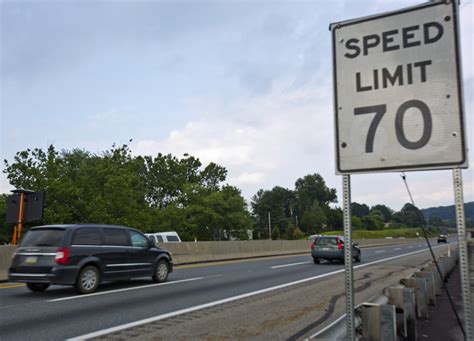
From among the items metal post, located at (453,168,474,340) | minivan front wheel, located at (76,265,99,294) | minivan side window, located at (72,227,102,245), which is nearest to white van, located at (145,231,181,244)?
minivan side window, located at (72,227,102,245)

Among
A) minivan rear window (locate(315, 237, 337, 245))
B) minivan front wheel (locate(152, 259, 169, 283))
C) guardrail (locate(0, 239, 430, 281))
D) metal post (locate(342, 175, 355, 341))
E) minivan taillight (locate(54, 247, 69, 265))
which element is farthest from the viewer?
minivan rear window (locate(315, 237, 337, 245))

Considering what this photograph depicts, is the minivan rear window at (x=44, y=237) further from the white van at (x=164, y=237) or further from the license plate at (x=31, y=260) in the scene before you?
the white van at (x=164, y=237)

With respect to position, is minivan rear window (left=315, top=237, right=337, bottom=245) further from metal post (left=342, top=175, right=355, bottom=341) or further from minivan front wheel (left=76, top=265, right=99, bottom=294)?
metal post (left=342, top=175, right=355, bottom=341)

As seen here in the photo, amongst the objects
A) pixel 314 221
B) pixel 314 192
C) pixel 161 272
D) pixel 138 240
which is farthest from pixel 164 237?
pixel 314 192

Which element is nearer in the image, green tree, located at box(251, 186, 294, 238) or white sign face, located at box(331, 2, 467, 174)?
white sign face, located at box(331, 2, 467, 174)

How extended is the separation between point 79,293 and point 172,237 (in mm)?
19621

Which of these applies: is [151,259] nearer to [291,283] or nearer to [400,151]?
[291,283]

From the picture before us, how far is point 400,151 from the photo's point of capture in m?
2.92

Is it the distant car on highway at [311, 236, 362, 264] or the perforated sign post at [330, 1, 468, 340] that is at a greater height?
the perforated sign post at [330, 1, 468, 340]

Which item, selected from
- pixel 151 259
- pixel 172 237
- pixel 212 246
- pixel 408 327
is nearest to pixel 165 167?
pixel 172 237

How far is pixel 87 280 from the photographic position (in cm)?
1081

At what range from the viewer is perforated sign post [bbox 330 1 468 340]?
281 cm

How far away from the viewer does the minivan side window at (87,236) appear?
430 inches

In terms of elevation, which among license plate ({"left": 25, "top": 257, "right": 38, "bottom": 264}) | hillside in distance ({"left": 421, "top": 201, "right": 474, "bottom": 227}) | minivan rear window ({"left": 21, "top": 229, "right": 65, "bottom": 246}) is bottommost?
license plate ({"left": 25, "top": 257, "right": 38, "bottom": 264})
